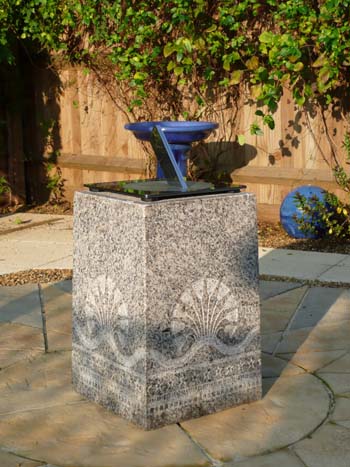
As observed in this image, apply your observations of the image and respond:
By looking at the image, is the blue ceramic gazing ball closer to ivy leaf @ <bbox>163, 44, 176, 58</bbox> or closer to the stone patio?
ivy leaf @ <bbox>163, 44, 176, 58</bbox>

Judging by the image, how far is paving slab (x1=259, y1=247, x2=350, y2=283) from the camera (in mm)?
6567

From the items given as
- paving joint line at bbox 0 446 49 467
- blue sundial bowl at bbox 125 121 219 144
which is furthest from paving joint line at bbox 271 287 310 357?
blue sundial bowl at bbox 125 121 219 144

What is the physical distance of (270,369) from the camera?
448cm

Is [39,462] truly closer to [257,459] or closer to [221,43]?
[257,459]

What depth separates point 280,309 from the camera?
18.2 feet

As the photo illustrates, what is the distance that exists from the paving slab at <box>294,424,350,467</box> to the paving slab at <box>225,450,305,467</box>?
38 millimetres

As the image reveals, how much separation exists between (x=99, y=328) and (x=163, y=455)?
0.78 m

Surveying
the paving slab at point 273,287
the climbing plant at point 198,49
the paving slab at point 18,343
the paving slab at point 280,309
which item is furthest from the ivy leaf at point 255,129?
the paving slab at point 18,343

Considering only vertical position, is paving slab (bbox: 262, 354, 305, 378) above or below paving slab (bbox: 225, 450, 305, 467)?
above

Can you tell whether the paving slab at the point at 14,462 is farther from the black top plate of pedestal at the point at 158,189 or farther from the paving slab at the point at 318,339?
the paving slab at the point at 318,339

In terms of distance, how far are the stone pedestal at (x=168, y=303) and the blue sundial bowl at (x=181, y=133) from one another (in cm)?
378

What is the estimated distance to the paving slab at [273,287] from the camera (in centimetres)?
593

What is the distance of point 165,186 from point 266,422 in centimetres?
119

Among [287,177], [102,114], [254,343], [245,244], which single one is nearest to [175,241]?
[245,244]
